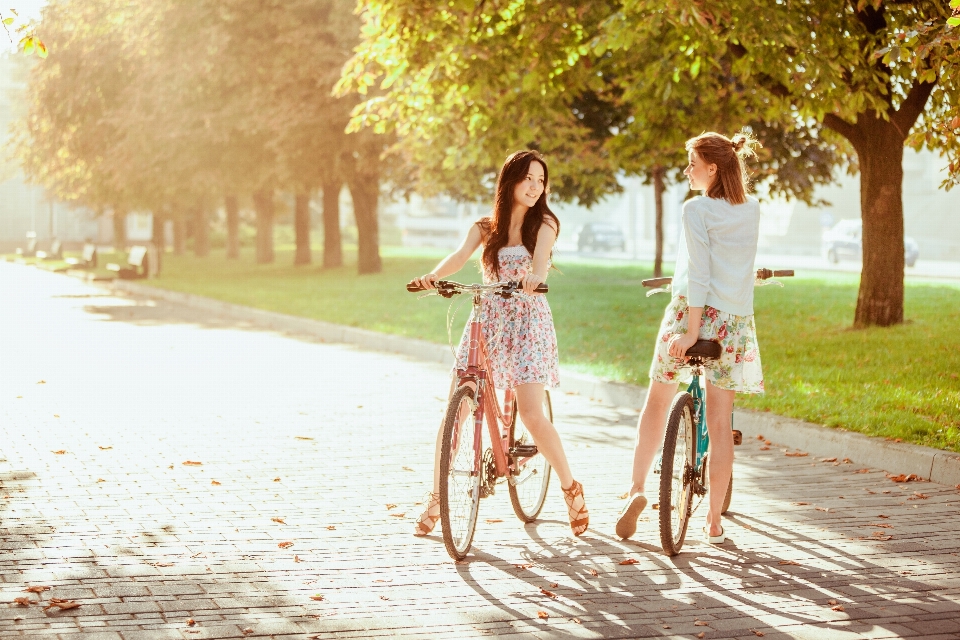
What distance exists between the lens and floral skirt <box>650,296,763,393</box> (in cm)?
599

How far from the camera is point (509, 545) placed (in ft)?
20.4

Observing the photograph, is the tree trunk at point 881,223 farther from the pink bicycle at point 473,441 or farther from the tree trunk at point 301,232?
the tree trunk at point 301,232

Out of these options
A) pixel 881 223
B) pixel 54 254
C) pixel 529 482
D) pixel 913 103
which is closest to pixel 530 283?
pixel 529 482

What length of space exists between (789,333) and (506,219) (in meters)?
10.1

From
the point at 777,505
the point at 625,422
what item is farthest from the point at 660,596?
the point at 625,422

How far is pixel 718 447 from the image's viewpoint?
6.19 m

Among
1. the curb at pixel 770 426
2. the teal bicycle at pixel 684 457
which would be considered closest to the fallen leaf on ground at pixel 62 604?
the teal bicycle at pixel 684 457

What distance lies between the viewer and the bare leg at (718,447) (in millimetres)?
6156

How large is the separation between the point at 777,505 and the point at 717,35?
7677mm

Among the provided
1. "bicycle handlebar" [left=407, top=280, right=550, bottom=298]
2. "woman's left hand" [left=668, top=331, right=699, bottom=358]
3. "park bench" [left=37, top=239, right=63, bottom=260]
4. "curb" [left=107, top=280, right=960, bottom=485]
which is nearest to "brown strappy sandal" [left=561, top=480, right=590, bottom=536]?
"woman's left hand" [left=668, top=331, right=699, bottom=358]

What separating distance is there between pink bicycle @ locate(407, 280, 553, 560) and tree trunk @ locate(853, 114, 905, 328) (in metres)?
9.71

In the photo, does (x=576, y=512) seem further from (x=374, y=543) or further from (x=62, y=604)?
(x=62, y=604)

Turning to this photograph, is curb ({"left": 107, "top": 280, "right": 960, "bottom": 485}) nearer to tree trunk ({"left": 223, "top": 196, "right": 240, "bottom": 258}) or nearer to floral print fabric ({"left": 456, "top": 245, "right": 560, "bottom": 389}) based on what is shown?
floral print fabric ({"left": 456, "top": 245, "right": 560, "bottom": 389})

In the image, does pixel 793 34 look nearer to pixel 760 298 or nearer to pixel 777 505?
pixel 777 505
